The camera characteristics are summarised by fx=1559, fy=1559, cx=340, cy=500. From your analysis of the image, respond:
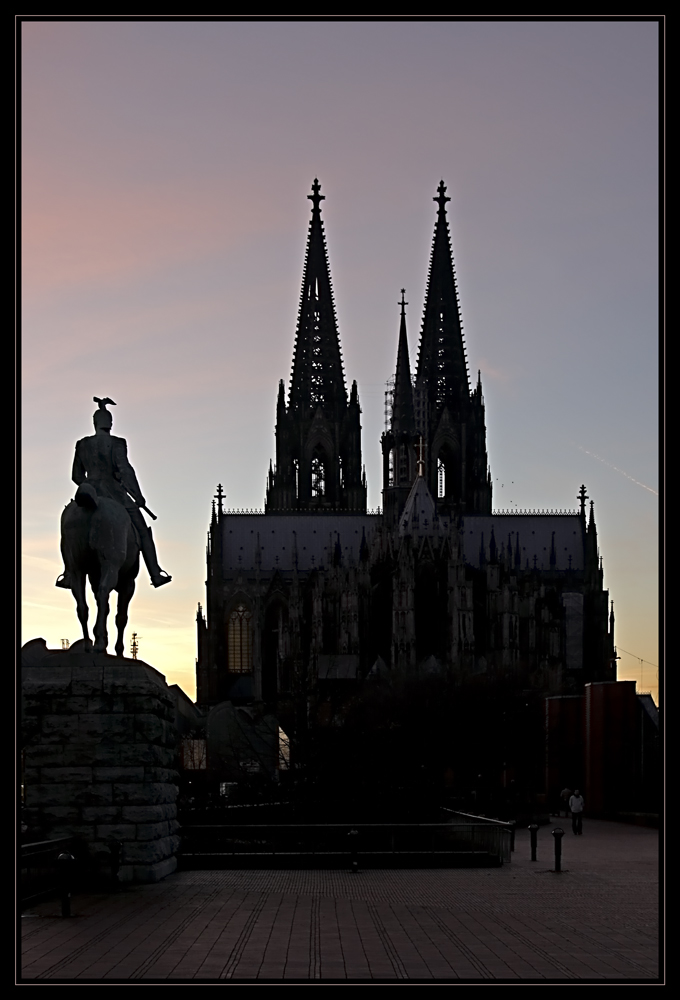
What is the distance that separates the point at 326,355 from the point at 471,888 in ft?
353

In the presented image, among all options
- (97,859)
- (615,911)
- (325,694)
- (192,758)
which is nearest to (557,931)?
(615,911)

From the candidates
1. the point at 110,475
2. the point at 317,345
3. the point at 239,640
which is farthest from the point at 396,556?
the point at 110,475

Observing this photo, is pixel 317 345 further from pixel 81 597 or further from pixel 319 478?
pixel 81 597

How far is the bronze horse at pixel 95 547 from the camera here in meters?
18.7

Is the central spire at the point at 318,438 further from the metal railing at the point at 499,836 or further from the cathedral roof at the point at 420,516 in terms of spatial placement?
the metal railing at the point at 499,836

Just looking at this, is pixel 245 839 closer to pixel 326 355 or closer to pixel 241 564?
pixel 241 564

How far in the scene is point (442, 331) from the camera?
127625 millimetres

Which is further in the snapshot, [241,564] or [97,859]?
[241,564]

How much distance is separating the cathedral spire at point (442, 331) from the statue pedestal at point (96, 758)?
10792 centimetres

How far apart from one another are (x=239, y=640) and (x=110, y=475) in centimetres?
9700

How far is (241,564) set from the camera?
118812mm

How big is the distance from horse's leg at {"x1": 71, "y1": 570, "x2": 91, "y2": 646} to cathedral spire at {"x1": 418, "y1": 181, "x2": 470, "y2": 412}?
352ft

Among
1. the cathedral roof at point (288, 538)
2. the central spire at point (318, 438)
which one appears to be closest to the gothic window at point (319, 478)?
the central spire at point (318, 438)
